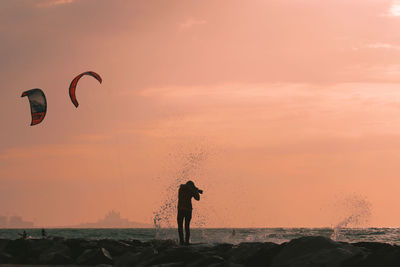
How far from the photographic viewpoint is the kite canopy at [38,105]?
24234mm

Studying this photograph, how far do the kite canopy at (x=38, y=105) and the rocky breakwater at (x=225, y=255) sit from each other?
33.0ft

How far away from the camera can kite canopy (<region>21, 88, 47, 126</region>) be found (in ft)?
79.5

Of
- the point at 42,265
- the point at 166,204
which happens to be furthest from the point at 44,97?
the point at 42,265

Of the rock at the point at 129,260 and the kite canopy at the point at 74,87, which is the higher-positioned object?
the kite canopy at the point at 74,87

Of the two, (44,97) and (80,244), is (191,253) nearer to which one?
(80,244)

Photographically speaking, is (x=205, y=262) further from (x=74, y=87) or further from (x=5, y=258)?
(x=74, y=87)

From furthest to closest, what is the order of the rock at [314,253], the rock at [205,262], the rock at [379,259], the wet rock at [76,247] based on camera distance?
the wet rock at [76,247]
the rock at [205,262]
the rock at [314,253]
the rock at [379,259]

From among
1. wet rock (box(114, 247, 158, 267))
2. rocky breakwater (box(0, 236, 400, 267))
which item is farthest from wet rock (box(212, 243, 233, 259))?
wet rock (box(114, 247, 158, 267))

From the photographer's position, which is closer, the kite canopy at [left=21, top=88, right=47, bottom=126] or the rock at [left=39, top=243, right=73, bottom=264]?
the rock at [left=39, top=243, right=73, bottom=264]

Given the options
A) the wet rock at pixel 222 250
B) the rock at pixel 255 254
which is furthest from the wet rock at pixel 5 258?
the rock at pixel 255 254

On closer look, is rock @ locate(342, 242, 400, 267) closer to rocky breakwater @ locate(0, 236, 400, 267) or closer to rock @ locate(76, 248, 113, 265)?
rocky breakwater @ locate(0, 236, 400, 267)

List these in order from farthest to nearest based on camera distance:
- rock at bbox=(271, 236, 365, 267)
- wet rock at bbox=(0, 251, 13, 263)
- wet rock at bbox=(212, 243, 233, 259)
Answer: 1. wet rock at bbox=(0, 251, 13, 263)
2. wet rock at bbox=(212, 243, 233, 259)
3. rock at bbox=(271, 236, 365, 267)

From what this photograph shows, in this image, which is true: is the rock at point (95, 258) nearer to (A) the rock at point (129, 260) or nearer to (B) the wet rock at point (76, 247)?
(A) the rock at point (129, 260)

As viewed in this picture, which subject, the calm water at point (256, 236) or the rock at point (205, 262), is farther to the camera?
the calm water at point (256, 236)
